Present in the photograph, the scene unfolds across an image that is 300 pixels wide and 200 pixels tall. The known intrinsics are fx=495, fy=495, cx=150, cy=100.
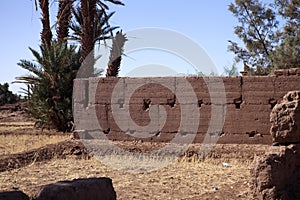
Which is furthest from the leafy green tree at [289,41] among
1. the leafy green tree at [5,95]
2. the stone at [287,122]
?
the leafy green tree at [5,95]

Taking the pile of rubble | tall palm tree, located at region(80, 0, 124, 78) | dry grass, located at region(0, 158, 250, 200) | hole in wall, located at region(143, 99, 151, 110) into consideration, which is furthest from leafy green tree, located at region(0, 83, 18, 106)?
the pile of rubble

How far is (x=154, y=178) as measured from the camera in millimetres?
9531

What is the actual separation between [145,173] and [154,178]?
Answer: 680mm

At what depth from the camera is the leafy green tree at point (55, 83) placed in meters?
19.5

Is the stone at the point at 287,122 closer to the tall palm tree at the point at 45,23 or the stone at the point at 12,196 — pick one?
the stone at the point at 12,196

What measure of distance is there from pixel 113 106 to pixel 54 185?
8907mm

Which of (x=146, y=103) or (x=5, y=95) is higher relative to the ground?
(x=5, y=95)

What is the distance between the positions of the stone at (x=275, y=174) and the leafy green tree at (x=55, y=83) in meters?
13.4

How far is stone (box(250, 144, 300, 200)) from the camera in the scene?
6613mm

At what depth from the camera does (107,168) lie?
10805mm

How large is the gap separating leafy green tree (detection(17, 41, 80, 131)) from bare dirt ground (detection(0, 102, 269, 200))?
505cm

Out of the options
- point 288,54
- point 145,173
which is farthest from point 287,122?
point 288,54

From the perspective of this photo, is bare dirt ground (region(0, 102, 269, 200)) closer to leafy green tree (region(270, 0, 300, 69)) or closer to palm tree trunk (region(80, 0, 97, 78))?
palm tree trunk (region(80, 0, 97, 78))

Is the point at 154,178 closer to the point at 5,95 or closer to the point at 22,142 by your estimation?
the point at 22,142
